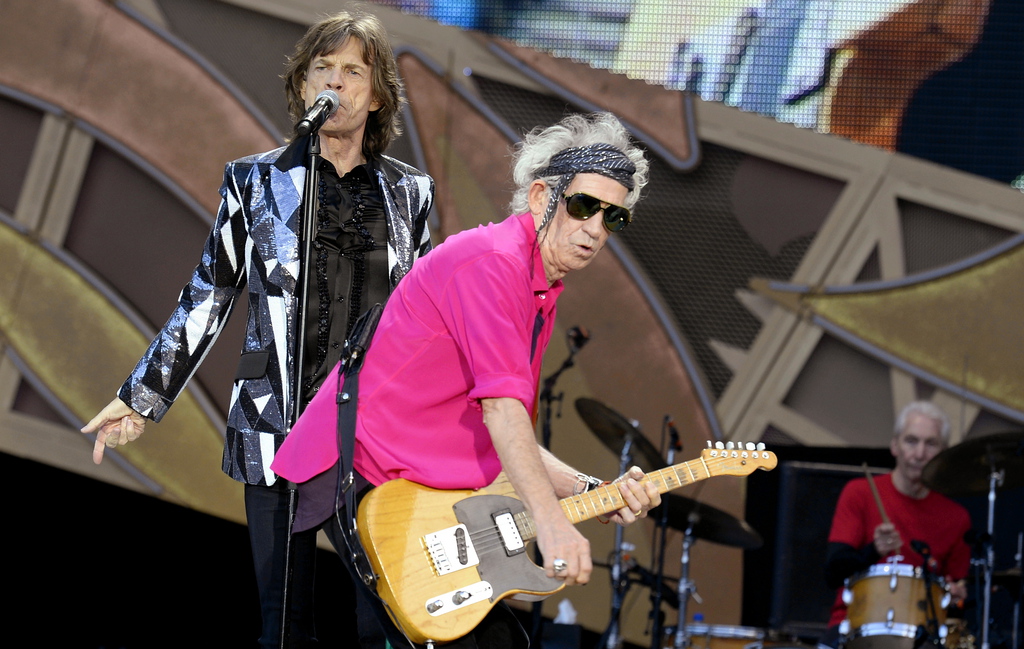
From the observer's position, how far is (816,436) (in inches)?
221

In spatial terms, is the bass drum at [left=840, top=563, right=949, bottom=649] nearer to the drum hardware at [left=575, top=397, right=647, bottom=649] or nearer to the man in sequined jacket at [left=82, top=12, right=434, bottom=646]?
the drum hardware at [left=575, top=397, right=647, bottom=649]

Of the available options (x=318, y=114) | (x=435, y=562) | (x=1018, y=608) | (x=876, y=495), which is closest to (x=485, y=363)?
(x=435, y=562)

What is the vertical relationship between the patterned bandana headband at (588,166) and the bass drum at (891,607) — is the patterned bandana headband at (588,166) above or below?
above

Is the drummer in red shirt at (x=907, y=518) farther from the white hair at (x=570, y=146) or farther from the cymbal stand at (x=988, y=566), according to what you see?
the white hair at (x=570, y=146)

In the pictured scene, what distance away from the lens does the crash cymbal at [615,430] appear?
4758 millimetres

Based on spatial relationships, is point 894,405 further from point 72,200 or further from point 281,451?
point 72,200

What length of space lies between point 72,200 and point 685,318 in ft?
11.5

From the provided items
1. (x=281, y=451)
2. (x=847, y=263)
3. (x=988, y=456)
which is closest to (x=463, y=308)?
(x=281, y=451)

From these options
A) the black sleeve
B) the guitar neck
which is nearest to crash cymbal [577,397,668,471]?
the black sleeve

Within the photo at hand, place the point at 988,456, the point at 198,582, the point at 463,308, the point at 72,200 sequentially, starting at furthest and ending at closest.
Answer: the point at 72,200 < the point at 198,582 < the point at 988,456 < the point at 463,308

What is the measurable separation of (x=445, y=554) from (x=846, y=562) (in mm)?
3269

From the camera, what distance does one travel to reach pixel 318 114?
2482 millimetres

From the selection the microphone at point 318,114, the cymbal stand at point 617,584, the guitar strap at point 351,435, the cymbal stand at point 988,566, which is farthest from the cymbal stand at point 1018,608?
the microphone at point 318,114

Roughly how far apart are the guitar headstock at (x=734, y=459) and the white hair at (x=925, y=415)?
311 cm
